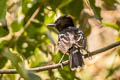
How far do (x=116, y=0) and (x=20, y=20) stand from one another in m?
1.87

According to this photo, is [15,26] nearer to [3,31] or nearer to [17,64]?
[3,31]

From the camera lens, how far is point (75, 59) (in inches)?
164

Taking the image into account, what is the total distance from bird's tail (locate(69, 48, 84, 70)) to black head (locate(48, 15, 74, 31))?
4.30 feet

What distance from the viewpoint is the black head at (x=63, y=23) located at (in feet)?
18.3

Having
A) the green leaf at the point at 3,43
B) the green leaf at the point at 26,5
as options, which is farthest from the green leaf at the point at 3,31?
the green leaf at the point at 26,5

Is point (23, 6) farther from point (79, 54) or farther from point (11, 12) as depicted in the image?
point (79, 54)

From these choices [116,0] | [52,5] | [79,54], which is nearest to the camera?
[79,54]

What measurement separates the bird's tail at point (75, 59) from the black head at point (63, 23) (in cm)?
131

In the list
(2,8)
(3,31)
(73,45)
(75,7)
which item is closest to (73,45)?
(73,45)

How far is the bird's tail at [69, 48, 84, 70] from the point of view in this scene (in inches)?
161

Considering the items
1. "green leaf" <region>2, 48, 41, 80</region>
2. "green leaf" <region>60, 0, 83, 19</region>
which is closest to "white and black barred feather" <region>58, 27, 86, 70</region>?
"green leaf" <region>60, 0, 83, 19</region>

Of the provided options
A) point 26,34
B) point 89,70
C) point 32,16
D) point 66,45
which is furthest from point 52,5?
point 89,70

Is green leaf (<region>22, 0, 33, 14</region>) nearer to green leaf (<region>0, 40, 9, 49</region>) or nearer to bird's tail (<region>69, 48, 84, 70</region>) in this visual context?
green leaf (<region>0, 40, 9, 49</region>)

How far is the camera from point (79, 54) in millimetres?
4246
